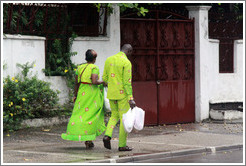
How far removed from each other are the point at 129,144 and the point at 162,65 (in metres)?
4.34

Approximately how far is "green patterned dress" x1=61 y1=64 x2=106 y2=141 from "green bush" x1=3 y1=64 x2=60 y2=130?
225 centimetres

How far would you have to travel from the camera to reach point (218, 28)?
56.5 ft

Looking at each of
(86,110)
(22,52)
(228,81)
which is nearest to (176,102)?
(228,81)

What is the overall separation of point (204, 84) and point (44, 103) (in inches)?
187

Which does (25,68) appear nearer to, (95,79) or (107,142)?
(95,79)

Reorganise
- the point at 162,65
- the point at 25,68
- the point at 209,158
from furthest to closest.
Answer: the point at 162,65 < the point at 25,68 < the point at 209,158

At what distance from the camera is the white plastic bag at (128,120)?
10.6 metres

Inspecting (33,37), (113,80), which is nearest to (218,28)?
(33,37)

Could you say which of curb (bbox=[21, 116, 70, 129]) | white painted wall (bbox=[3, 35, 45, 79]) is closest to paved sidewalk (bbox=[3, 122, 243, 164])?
curb (bbox=[21, 116, 70, 129])

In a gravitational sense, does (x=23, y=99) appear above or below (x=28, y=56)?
below

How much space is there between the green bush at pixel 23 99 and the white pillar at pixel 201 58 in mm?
4270

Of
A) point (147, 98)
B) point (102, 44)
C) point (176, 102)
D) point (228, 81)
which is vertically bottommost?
point (176, 102)

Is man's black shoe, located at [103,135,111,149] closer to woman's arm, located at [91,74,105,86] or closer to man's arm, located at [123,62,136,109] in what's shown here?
man's arm, located at [123,62,136,109]

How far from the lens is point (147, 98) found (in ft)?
50.8
